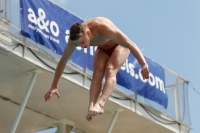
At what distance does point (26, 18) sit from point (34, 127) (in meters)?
6.38

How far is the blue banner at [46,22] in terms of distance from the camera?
15211 millimetres

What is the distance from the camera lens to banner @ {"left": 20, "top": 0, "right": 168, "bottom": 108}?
15.3m

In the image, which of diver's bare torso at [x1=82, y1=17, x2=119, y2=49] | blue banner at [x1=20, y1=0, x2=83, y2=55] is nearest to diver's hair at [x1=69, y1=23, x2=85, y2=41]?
diver's bare torso at [x1=82, y1=17, x2=119, y2=49]

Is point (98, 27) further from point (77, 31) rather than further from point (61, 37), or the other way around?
point (61, 37)

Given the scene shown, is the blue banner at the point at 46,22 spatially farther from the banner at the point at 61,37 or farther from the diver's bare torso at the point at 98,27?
the diver's bare torso at the point at 98,27

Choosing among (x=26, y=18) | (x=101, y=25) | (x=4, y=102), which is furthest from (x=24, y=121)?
(x=101, y=25)

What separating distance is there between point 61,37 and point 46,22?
609 mm

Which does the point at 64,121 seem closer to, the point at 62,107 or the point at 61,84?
the point at 62,107

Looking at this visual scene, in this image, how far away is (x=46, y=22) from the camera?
15852 mm

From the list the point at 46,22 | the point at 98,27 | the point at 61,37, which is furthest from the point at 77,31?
the point at 61,37

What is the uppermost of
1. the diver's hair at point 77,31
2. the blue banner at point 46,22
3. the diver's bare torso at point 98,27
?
the blue banner at point 46,22

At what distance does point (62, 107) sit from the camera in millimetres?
18609

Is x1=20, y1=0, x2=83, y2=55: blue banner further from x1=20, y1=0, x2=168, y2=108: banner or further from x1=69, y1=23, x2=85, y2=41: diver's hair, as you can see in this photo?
x1=69, y1=23, x2=85, y2=41: diver's hair

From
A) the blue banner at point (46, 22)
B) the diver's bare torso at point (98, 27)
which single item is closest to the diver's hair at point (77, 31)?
the diver's bare torso at point (98, 27)
